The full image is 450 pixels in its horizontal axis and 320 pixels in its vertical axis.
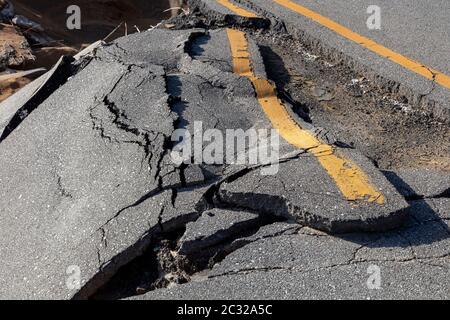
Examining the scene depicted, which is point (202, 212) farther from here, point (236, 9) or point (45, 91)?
point (236, 9)

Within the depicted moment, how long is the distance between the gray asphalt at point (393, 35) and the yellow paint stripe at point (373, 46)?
60 mm

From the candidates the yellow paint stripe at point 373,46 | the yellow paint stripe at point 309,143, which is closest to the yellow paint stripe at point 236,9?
the yellow paint stripe at point 373,46

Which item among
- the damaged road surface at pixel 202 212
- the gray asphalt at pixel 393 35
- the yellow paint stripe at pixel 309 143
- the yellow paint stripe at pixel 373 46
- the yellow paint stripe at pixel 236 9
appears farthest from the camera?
the yellow paint stripe at pixel 236 9

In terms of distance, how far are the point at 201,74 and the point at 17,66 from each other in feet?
9.67

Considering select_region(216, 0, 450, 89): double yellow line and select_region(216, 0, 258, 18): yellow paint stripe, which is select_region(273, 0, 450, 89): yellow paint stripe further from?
select_region(216, 0, 258, 18): yellow paint stripe

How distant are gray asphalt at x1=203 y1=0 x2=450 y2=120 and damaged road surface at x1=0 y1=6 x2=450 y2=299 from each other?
96 cm

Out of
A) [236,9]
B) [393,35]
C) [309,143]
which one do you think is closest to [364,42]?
[393,35]

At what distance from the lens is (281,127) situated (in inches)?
148

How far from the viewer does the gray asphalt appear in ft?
14.5

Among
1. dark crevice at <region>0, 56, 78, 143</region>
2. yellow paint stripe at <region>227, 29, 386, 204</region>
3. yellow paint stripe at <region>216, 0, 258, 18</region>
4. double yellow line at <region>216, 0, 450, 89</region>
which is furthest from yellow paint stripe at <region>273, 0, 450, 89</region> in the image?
dark crevice at <region>0, 56, 78, 143</region>

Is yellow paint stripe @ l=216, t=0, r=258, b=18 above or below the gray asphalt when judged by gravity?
above

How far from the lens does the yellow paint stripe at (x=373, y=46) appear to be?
455 cm

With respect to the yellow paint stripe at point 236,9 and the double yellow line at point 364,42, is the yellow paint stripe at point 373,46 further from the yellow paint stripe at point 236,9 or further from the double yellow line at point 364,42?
the yellow paint stripe at point 236,9
